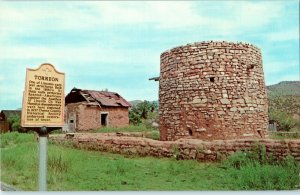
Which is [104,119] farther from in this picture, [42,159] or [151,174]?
[42,159]

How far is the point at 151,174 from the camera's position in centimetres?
766

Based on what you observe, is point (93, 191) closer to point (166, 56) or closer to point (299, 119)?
point (166, 56)

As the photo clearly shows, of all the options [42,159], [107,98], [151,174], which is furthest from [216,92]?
[107,98]

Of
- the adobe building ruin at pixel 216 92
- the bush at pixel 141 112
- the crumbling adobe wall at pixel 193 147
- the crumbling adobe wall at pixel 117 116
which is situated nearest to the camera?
the crumbling adobe wall at pixel 193 147

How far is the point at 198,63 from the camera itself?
10617mm

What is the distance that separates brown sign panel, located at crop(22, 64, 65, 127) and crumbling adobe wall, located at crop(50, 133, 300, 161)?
12.1 ft

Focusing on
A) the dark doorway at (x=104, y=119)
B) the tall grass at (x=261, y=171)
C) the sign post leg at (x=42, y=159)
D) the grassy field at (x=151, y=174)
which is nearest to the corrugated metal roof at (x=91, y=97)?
the dark doorway at (x=104, y=119)

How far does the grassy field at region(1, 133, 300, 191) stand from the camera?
6.65 metres

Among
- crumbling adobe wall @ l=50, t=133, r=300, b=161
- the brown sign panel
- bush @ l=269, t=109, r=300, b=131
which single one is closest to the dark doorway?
bush @ l=269, t=109, r=300, b=131

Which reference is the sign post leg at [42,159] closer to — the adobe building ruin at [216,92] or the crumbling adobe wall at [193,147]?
the crumbling adobe wall at [193,147]

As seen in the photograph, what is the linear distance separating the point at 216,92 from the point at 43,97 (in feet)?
18.4

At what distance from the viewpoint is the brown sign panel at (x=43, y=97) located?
5852 millimetres

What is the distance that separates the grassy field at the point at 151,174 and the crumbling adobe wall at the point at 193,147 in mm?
208

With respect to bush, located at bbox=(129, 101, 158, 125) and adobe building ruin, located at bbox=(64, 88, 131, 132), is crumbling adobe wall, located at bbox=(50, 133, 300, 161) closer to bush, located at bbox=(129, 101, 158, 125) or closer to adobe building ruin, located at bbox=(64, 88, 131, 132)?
adobe building ruin, located at bbox=(64, 88, 131, 132)
